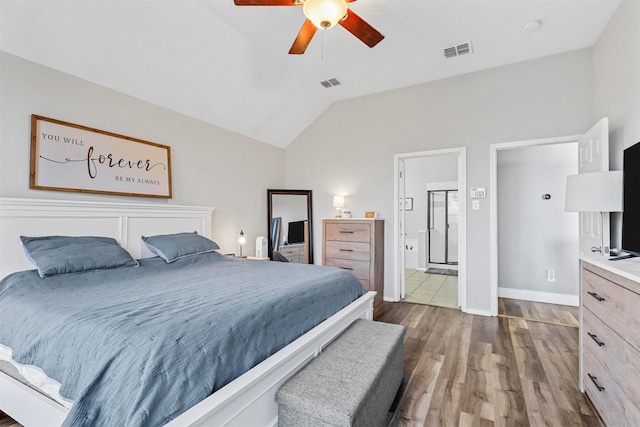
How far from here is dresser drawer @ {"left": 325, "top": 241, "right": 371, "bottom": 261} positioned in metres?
4.03

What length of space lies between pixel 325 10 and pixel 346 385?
1971 millimetres

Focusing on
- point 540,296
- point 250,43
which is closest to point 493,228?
point 540,296

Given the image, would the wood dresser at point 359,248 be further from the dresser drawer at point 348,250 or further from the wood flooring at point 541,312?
the wood flooring at point 541,312

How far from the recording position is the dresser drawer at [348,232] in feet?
13.2

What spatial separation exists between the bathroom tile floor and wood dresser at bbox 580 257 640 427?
2.07 m

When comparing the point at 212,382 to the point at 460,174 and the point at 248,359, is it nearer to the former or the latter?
the point at 248,359

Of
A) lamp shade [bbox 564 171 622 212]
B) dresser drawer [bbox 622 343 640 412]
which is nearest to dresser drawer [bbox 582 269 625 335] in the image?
dresser drawer [bbox 622 343 640 412]

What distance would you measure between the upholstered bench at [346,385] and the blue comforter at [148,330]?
0.19m

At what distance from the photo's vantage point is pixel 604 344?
65.1 inches

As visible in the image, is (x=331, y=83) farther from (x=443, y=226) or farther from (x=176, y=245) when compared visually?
(x=443, y=226)

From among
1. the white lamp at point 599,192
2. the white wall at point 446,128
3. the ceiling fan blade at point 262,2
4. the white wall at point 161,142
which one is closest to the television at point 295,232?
the white wall at point 446,128

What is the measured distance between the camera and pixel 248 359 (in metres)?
1.29

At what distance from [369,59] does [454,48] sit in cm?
90

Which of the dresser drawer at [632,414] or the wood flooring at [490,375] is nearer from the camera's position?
the dresser drawer at [632,414]
